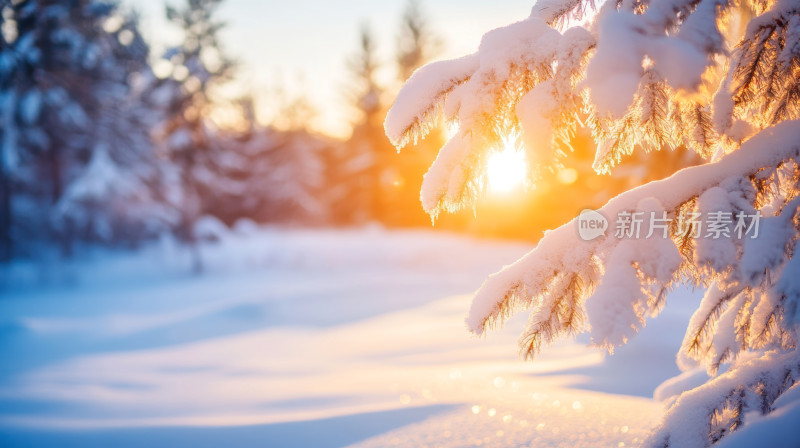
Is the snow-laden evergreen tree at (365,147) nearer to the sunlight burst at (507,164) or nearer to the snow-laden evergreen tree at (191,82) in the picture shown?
the snow-laden evergreen tree at (191,82)

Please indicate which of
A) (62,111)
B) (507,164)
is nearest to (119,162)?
(62,111)

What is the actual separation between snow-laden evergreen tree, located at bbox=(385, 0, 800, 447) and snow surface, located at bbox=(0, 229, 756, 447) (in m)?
0.56

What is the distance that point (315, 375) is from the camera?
527cm

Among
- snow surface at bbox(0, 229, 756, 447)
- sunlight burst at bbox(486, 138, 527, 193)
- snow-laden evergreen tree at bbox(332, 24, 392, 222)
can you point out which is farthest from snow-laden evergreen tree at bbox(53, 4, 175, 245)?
sunlight burst at bbox(486, 138, 527, 193)

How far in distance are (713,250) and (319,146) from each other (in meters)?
37.3

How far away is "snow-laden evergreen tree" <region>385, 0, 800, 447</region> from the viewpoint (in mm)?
1634

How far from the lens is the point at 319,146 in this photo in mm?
37656

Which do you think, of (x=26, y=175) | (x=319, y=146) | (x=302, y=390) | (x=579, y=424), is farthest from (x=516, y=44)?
(x=319, y=146)

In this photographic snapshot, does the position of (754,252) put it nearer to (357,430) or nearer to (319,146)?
(357,430)

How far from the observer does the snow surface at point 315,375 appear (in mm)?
3232

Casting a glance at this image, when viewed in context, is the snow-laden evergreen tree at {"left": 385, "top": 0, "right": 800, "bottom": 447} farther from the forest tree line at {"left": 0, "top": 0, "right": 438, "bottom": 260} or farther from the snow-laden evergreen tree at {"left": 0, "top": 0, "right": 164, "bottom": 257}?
the snow-laden evergreen tree at {"left": 0, "top": 0, "right": 164, "bottom": 257}

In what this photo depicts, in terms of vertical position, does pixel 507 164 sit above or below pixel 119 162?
below

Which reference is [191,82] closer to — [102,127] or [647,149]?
[102,127]

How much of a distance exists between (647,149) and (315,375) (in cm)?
431
